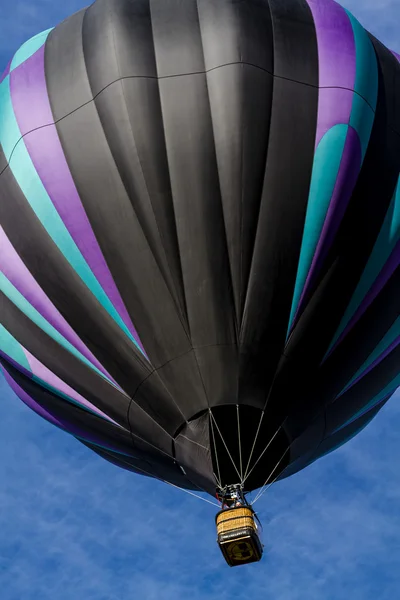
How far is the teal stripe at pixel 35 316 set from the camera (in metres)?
19.1

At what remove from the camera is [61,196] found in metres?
18.8

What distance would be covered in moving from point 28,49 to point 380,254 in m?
5.39

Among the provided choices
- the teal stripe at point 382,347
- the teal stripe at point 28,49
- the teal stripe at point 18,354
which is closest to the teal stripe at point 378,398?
the teal stripe at point 382,347

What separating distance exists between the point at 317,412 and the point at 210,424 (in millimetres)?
1528

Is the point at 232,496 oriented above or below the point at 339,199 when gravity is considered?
below

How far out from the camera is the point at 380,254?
19.1 metres

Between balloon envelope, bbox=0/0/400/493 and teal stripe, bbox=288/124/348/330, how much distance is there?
0.06 ft

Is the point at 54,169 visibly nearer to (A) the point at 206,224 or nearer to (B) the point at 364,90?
(A) the point at 206,224

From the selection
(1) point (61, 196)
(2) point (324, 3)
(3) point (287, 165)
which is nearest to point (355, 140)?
(3) point (287, 165)

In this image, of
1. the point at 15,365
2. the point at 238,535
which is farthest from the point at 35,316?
the point at 238,535

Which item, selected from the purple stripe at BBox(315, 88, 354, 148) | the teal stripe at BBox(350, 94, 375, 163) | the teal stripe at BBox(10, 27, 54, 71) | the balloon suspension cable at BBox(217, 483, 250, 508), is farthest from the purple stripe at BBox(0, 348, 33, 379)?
the teal stripe at BBox(350, 94, 375, 163)

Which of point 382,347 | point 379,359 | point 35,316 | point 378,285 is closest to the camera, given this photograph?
point 378,285

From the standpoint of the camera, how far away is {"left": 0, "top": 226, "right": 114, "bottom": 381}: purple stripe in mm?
19047

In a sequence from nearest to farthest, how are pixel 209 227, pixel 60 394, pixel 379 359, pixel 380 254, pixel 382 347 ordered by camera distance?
pixel 209 227
pixel 380 254
pixel 382 347
pixel 60 394
pixel 379 359
